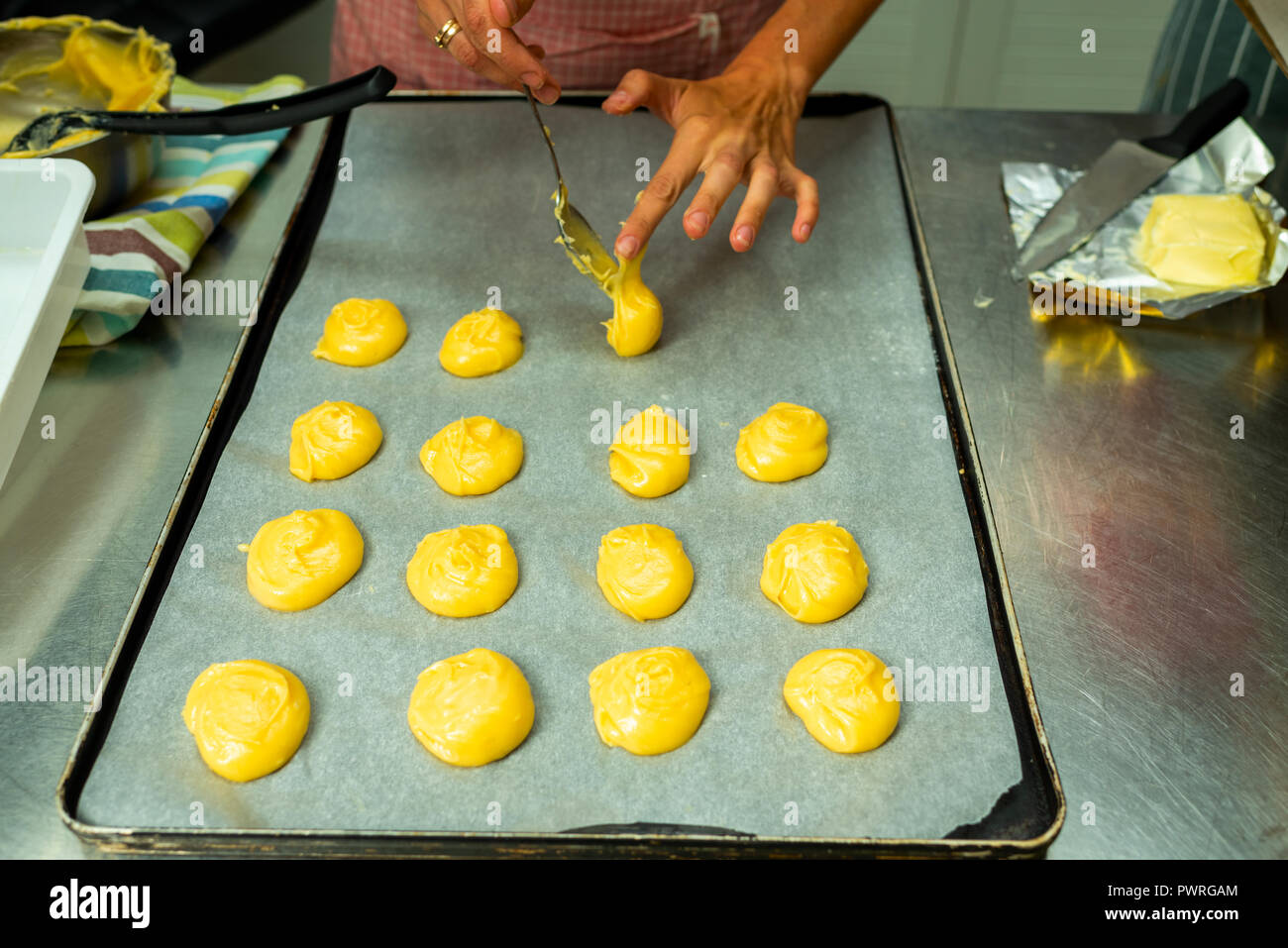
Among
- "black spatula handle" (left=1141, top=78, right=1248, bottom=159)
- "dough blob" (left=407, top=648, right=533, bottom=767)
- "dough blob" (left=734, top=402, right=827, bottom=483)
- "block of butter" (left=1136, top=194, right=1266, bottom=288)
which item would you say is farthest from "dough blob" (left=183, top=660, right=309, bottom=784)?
"black spatula handle" (left=1141, top=78, right=1248, bottom=159)

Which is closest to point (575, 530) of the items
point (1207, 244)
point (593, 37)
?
point (593, 37)

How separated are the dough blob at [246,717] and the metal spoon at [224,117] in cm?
98

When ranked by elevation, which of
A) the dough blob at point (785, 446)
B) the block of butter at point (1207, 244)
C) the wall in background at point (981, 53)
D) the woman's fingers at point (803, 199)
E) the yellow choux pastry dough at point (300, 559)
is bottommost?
the wall in background at point (981, 53)

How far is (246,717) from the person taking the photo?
1.18 metres

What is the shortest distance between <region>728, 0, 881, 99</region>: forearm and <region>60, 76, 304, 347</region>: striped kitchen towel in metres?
0.99

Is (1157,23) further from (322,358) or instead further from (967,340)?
(322,358)

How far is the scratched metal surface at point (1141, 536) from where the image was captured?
119cm

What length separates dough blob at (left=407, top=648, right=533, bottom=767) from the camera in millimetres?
1182

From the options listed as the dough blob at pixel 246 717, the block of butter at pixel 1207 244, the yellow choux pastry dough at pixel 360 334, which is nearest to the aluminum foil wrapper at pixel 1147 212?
the block of butter at pixel 1207 244

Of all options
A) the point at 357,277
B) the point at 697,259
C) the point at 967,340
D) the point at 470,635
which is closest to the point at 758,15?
the point at 697,259

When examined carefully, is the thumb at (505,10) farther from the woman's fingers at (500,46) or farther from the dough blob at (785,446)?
the dough blob at (785,446)

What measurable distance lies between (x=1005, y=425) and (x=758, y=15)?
1076 mm

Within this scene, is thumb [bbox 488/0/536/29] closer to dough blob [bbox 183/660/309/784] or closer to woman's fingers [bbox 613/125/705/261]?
woman's fingers [bbox 613/125/705/261]

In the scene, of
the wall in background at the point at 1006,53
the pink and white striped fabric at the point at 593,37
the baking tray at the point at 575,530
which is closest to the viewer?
the baking tray at the point at 575,530
